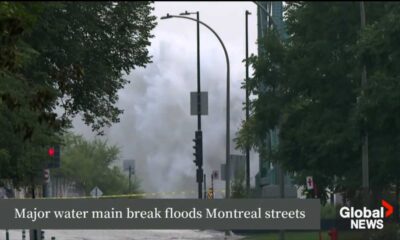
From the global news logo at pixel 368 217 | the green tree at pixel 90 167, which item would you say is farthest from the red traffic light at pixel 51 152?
the green tree at pixel 90 167

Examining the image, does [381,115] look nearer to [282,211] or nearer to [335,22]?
[335,22]

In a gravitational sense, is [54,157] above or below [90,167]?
above

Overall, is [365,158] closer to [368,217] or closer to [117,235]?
[368,217]

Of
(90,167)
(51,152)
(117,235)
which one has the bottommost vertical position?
(117,235)

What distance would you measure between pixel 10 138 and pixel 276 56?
16.8m

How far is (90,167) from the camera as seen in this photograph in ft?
395

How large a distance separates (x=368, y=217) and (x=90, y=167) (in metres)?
83.7

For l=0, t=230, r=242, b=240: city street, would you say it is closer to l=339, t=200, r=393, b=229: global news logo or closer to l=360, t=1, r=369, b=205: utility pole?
l=339, t=200, r=393, b=229: global news logo

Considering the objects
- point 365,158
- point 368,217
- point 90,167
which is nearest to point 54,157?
point 365,158

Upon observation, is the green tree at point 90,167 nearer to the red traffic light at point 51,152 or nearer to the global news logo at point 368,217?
the red traffic light at point 51,152

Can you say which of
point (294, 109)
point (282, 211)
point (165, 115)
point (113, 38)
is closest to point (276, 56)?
point (294, 109)

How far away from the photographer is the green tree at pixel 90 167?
120 meters

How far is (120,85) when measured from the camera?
139 feet

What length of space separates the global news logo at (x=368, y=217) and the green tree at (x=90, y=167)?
257 ft
